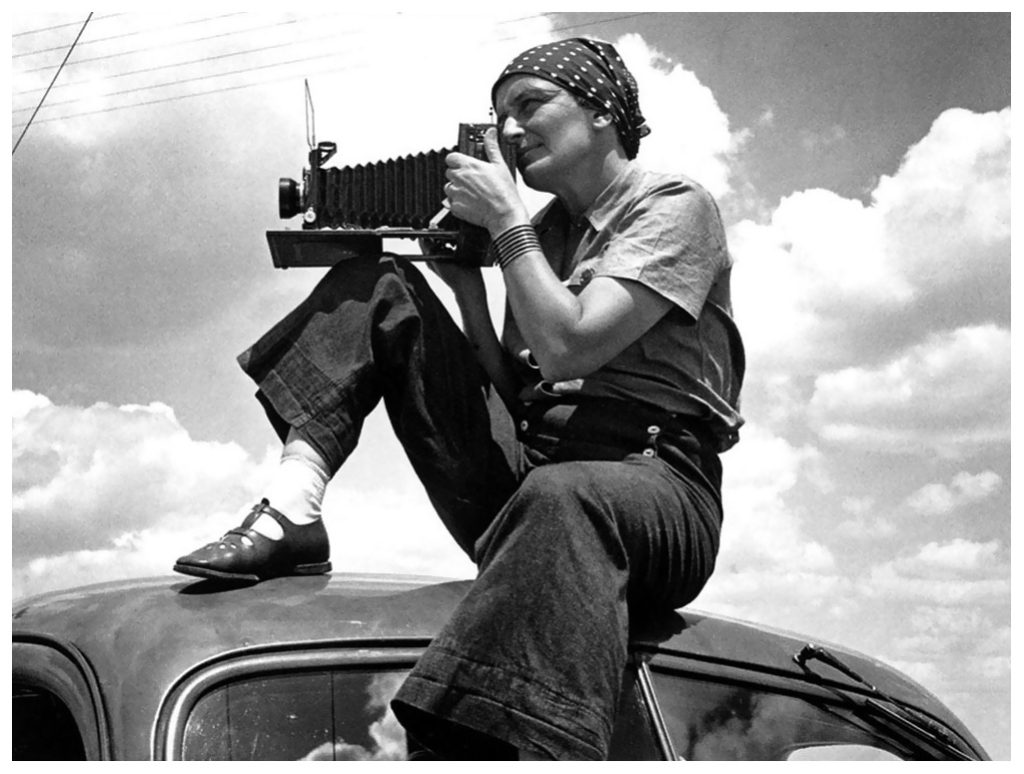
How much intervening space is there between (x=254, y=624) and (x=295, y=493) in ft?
1.18

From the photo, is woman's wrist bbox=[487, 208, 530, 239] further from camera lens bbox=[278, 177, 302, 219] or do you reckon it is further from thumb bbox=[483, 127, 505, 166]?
camera lens bbox=[278, 177, 302, 219]

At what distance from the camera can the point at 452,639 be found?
2.32 meters

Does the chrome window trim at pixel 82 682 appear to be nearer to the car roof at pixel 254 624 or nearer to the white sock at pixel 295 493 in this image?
the car roof at pixel 254 624

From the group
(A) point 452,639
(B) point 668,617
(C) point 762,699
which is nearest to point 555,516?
(A) point 452,639

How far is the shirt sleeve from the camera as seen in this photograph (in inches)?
111

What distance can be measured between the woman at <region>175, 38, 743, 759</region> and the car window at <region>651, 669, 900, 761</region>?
186 mm

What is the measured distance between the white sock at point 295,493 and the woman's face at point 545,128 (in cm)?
82

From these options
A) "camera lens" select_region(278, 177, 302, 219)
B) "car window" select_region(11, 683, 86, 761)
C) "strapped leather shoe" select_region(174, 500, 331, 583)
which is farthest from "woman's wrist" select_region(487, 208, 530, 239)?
"car window" select_region(11, 683, 86, 761)

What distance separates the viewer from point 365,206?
3.08 m

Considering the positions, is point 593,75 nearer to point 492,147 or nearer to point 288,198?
point 492,147

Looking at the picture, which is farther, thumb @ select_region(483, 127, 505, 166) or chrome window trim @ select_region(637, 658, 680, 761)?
thumb @ select_region(483, 127, 505, 166)

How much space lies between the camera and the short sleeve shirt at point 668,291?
286cm

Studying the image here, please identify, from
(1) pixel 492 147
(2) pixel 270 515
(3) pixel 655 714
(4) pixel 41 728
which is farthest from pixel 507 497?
(4) pixel 41 728
